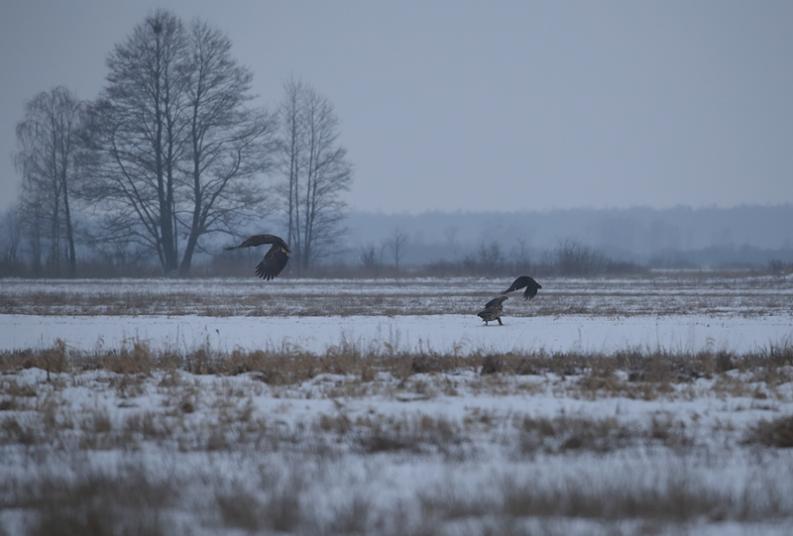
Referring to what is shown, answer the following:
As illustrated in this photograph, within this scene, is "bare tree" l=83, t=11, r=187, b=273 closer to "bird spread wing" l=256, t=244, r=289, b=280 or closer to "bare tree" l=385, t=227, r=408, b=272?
"bare tree" l=385, t=227, r=408, b=272

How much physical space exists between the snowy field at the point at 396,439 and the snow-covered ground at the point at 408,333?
0.92 feet

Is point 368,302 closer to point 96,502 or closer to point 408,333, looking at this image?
point 408,333

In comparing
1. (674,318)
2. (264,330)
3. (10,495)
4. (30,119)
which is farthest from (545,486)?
(30,119)

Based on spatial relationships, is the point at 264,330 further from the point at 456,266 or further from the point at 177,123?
the point at 456,266

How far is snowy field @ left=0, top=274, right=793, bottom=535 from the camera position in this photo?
5.52m

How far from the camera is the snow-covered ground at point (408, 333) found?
1478 cm

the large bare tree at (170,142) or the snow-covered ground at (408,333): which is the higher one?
the large bare tree at (170,142)

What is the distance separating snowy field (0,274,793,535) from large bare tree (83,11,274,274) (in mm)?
29893

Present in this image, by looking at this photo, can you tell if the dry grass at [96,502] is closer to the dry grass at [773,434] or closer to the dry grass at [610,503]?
the dry grass at [610,503]

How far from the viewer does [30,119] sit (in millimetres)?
55656

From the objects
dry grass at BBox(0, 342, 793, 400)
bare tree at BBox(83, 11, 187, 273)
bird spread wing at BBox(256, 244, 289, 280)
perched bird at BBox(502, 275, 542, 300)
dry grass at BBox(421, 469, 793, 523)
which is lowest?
dry grass at BBox(421, 469, 793, 523)

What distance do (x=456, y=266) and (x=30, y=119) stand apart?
2721 cm

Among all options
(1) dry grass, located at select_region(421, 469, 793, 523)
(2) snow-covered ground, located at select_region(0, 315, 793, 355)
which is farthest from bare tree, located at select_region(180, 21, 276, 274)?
(1) dry grass, located at select_region(421, 469, 793, 523)

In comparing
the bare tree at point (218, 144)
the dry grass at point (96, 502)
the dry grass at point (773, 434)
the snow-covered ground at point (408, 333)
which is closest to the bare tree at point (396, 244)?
the bare tree at point (218, 144)
